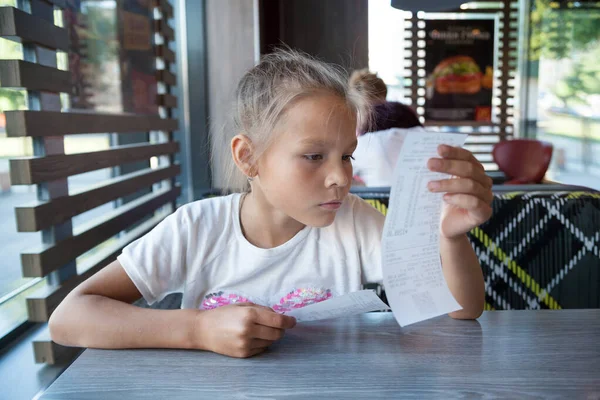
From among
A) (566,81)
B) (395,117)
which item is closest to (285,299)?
(395,117)

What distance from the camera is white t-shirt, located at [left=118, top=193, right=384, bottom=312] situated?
3.75 feet

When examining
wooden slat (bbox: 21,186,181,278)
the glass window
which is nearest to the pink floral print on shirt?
wooden slat (bbox: 21,186,181,278)

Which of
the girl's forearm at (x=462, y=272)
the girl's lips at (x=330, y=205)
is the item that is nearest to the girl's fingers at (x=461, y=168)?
the girl's forearm at (x=462, y=272)

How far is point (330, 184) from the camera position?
976mm

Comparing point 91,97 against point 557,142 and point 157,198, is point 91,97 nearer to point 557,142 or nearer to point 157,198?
point 157,198

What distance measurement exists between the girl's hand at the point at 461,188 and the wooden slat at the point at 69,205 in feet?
4.17

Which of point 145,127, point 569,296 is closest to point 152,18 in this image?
point 145,127

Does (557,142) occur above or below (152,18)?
below

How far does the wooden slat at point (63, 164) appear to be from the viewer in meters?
1.60

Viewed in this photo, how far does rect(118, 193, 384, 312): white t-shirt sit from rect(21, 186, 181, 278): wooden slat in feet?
2.29

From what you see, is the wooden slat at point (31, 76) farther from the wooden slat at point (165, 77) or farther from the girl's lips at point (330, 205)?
the wooden slat at point (165, 77)

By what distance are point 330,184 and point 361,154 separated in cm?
242

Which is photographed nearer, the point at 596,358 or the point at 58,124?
the point at 596,358

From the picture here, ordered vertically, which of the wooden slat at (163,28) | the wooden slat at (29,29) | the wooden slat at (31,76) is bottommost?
the wooden slat at (31,76)
